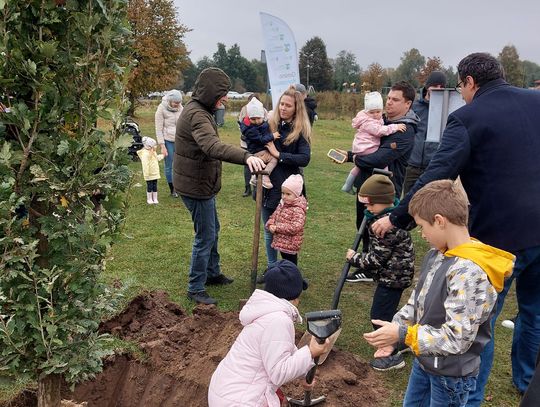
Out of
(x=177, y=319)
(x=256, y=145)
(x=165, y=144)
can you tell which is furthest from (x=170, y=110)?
(x=177, y=319)

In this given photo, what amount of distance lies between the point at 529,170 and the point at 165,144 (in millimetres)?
7950

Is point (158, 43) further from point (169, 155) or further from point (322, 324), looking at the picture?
point (322, 324)

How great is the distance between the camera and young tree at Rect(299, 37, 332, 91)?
61.5 meters

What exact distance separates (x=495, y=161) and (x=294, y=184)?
2.27m

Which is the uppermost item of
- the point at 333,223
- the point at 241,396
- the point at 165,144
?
the point at 165,144

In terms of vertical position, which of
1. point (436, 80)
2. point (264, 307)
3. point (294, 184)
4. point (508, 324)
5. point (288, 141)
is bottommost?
point (508, 324)

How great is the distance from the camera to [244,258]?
6.80 m

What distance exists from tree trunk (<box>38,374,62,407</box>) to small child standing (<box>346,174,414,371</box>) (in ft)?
7.43

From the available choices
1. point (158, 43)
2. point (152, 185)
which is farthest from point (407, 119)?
point (158, 43)

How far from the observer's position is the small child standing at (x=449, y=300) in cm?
244

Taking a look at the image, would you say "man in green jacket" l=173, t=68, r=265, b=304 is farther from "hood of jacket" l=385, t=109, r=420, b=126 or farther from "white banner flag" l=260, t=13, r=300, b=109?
"white banner flag" l=260, t=13, r=300, b=109

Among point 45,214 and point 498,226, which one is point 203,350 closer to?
point 45,214

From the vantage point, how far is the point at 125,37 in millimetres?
2656

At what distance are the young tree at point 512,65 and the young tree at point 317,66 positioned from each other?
65.0ft
